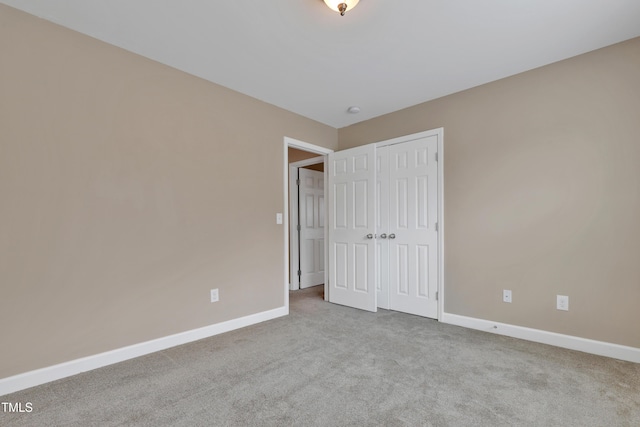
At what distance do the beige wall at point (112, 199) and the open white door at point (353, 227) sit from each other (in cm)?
116

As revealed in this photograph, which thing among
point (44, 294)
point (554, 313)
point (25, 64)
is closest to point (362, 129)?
point (554, 313)

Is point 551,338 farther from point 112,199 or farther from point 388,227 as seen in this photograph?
point 112,199

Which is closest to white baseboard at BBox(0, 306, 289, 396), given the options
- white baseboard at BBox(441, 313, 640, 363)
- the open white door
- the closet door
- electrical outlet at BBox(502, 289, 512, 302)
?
the open white door

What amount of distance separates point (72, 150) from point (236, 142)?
1345 mm

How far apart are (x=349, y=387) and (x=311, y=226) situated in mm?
3235

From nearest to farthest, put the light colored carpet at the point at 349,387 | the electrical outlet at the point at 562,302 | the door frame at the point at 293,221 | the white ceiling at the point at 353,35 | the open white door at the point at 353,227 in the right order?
the light colored carpet at the point at 349,387 → the white ceiling at the point at 353,35 → the electrical outlet at the point at 562,302 → the open white door at the point at 353,227 → the door frame at the point at 293,221

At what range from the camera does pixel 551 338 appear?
98.1 inches

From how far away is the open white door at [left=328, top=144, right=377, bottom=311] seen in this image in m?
3.56

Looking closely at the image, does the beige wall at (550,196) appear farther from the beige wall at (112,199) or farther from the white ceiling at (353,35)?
the beige wall at (112,199)

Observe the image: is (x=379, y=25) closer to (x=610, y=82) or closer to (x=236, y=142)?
(x=236, y=142)

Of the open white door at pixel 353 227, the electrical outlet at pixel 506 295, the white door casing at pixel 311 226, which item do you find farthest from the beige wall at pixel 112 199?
the electrical outlet at pixel 506 295

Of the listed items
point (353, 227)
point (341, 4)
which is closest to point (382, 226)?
point (353, 227)

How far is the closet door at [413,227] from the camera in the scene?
3.21 meters

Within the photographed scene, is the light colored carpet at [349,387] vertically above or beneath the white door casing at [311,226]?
beneath
